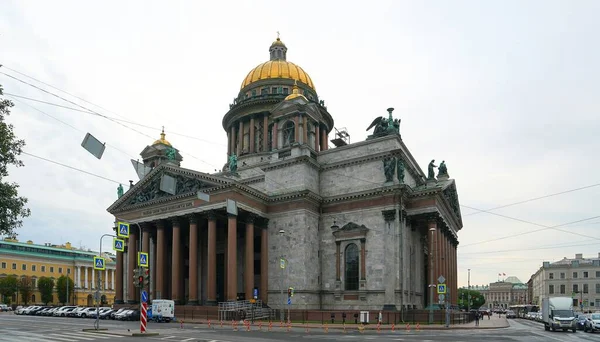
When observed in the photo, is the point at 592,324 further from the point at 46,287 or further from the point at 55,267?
the point at 55,267

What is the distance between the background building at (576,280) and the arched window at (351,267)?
101 metres

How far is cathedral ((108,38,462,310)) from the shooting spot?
53.6 metres

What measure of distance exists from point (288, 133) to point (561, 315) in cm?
3312

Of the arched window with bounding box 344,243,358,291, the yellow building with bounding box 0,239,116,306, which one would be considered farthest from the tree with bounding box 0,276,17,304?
the arched window with bounding box 344,243,358,291

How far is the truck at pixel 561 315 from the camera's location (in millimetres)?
44625

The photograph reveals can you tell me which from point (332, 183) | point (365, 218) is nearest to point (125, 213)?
point (332, 183)

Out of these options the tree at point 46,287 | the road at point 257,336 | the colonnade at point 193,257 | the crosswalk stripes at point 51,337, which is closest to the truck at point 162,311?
the colonnade at point 193,257

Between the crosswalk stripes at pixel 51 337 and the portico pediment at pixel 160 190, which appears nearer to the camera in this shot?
the crosswalk stripes at pixel 51 337

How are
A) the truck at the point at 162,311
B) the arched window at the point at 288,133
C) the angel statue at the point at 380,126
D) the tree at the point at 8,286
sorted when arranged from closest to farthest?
the truck at the point at 162,311 < the angel statue at the point at 380,126 < the arched window at the point at 288,133 < the tree at the point at 8,286

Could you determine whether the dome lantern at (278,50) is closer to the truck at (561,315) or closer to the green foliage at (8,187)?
the truck at (561,315)

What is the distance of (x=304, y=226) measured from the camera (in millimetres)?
55562

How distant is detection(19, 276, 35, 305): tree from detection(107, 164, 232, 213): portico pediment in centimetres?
6171

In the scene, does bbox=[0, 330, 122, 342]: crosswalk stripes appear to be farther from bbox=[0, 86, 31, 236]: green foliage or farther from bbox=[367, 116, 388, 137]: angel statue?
bbox=[367, 116, 388, 137]: angel statue

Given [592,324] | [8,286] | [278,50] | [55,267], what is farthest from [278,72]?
[55,267]
